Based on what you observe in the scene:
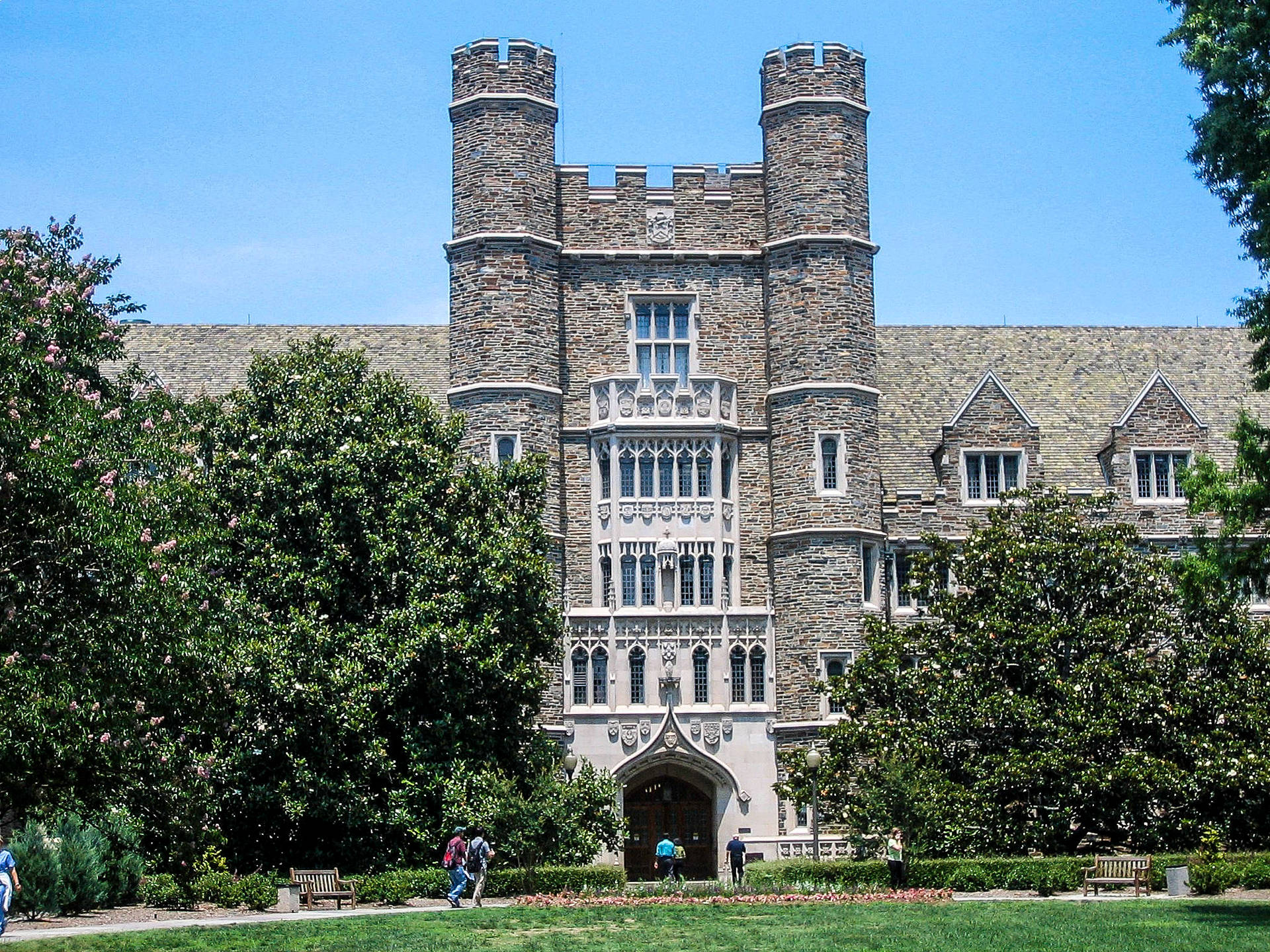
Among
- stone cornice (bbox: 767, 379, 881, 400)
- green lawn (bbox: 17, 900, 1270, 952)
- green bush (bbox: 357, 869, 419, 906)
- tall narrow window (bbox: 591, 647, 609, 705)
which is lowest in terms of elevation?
green lawn (bbox: 17, 900, 1270, 952)

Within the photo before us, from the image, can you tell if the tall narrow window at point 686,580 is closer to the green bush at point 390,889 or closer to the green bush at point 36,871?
the green bush at point 390,889

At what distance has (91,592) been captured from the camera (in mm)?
25766

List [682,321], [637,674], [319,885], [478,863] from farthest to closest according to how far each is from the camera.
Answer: [682,321] < [637,674] < [319,885] < [478,863]

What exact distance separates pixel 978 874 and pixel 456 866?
10405mm

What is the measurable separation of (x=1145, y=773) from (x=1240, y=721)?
8.28 feet

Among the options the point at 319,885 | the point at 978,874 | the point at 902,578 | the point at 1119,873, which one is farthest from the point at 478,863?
the point at 902,578

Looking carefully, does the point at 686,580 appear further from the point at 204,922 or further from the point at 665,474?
the point at 204,922

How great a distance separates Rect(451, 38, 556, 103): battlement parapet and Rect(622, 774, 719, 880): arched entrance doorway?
59.9 ft

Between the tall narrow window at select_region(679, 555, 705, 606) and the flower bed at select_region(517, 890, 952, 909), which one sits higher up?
the tall narrow window at select_region(679, 555, 705, 606)

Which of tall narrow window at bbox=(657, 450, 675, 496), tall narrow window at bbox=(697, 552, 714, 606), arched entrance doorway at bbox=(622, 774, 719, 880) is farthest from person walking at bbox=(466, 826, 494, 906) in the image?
tall narrow window at bbox=(657, 450, 675, 496)

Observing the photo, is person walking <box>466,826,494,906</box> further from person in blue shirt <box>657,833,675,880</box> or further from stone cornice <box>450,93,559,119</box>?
stone cornice <box>450,93,559,119</box>

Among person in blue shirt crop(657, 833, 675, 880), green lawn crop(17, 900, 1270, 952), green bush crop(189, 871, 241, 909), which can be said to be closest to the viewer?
green lawn crop(17, 900, 1270, 952)

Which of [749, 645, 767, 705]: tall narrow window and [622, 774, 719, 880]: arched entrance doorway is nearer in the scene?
[749, 645, 767, 705]: tall narrow window

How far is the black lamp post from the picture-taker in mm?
37438
